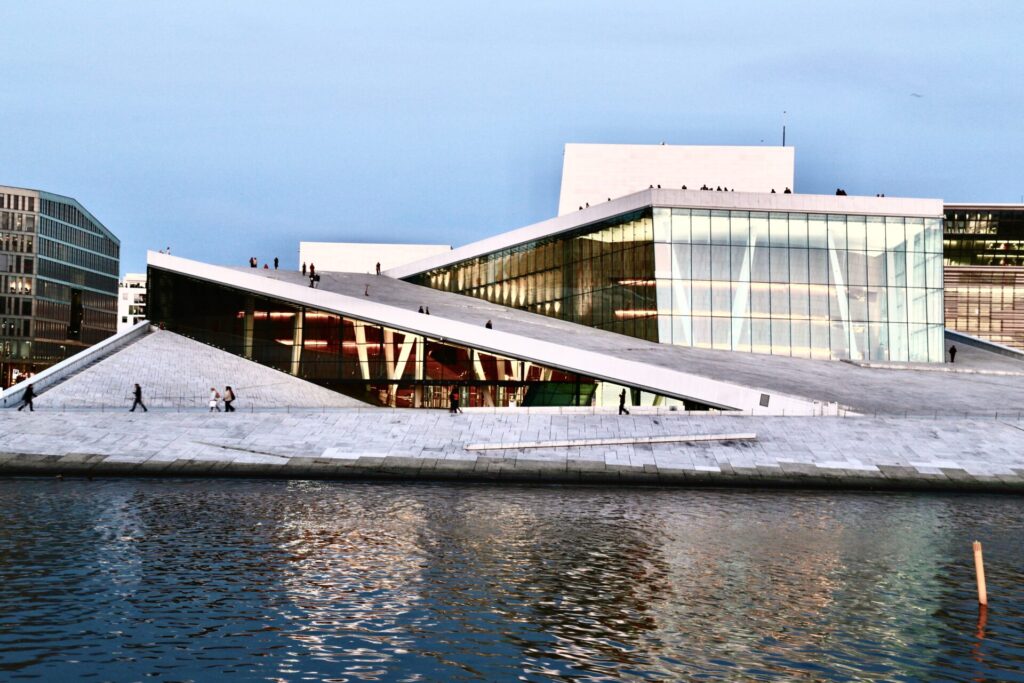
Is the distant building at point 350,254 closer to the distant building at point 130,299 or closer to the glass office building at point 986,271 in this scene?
the glass office building at point 986,271

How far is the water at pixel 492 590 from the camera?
12.1 m

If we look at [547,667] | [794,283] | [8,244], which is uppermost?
[8,244]

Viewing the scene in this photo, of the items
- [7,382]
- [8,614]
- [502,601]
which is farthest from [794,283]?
[7,382]

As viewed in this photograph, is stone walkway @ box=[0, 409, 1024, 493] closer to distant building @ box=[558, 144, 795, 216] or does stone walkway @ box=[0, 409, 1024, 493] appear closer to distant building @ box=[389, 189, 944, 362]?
distant building @ box=[389, 189, 944, 362]

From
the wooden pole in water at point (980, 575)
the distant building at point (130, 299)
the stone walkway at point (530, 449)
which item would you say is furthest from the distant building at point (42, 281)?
the wooden pole in water at point (980, 575)

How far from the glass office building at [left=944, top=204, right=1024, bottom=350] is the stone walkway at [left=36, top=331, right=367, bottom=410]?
69.0 meters

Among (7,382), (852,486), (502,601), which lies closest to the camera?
(502,601)

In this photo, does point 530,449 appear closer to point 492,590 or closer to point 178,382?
point 492,590

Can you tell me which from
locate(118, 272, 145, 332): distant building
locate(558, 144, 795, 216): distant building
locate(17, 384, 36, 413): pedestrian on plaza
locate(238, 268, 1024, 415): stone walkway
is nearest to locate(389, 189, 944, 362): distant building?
locate(238, 268, 1024, 415): stone walkway

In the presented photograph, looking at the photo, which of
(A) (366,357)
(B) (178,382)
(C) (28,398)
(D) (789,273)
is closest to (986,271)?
(D) (789,273)

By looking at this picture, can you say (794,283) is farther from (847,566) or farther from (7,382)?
(7,382)

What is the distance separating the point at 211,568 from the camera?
16.8 meters

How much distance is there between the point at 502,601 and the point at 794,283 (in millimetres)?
39106

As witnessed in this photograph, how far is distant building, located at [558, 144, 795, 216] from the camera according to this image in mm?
71938
